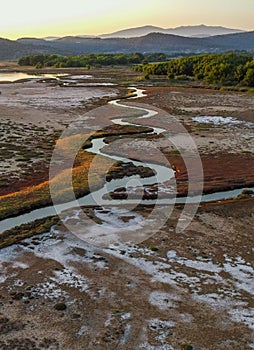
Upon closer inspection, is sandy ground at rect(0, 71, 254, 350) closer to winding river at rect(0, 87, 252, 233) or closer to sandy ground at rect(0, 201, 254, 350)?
sandy ground at rect(0, 201, 254, 350)

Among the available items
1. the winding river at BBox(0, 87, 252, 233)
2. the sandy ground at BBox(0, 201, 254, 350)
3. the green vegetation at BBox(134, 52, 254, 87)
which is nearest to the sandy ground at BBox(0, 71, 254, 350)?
the sandy ground at BBox(0, 201, 254, 350)

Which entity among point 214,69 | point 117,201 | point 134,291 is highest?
point 214,69

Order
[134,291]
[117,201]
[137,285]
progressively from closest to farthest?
1. [134,291]
2. [137,285]
3. [117,201]

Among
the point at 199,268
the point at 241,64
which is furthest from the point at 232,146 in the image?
the point at 241,64

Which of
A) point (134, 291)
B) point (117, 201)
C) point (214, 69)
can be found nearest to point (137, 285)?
point (134, 291)

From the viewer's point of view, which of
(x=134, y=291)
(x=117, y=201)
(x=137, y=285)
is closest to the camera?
(x=134, y=291)

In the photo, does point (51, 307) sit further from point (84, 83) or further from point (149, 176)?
point (84, 83)

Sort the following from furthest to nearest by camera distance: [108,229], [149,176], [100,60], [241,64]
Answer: [100,60]
[241,64]
[149,176]
[108,229]

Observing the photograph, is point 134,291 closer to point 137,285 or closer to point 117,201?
point 137,285

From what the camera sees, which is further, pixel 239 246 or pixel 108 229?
pixel 108 229
